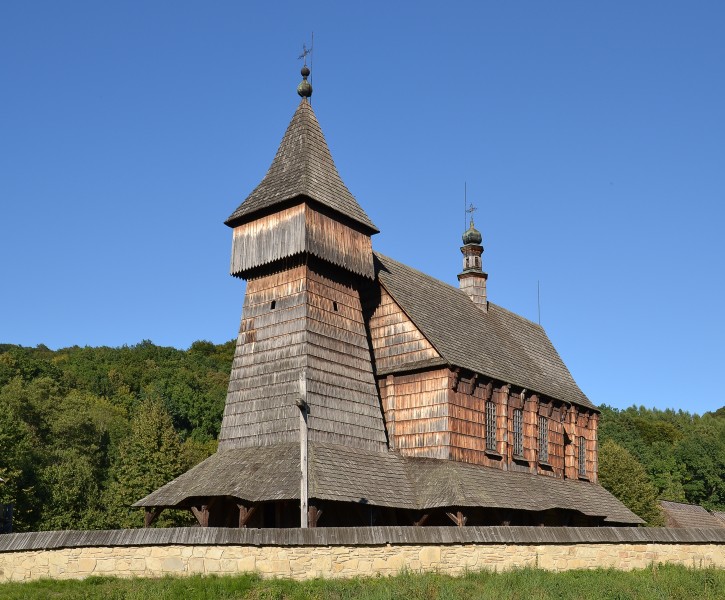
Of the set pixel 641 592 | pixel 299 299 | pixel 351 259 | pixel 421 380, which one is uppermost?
pixel 351 259

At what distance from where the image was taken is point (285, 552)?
50.0 ft

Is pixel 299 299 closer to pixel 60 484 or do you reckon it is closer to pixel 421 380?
pixel 421 380

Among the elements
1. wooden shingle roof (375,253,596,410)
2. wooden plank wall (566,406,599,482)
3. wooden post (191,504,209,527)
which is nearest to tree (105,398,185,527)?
wooden shingle roof (375,253,596,410)

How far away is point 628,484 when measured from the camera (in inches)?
2094

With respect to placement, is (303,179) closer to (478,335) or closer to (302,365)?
(302,365)

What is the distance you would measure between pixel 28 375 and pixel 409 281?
169ft

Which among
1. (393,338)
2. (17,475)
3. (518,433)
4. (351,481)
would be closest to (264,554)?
(351,481)

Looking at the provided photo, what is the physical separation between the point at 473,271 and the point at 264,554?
83.1 feet

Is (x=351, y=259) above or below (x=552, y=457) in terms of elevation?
above

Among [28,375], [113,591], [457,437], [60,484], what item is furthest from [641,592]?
Answer: [28,375]

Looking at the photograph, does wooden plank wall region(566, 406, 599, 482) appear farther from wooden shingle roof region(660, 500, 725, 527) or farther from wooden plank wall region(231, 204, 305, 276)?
wooden shingle roof region(660, 500, 725, 527)

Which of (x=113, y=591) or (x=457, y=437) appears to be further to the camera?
(x=457, y=437)

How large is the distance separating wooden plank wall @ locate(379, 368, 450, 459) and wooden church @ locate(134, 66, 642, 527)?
5cm

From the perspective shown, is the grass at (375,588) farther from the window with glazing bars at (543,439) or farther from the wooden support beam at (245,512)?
the window with glazing bars at (543,439)
